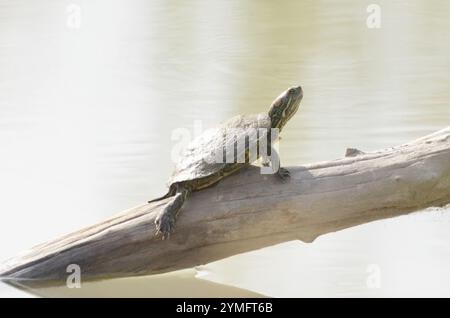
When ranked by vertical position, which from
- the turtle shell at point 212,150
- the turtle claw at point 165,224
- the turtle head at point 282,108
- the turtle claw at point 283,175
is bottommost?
the turtle claw at point 165,224

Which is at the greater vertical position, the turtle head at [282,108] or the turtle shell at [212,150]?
the turtle head at [282,108]

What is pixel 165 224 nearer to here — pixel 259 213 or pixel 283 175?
pixel 259 213

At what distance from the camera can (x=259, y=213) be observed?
4.63m

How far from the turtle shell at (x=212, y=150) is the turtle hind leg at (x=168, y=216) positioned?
102 millimetres

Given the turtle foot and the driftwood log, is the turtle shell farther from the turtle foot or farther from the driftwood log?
the turtle foot

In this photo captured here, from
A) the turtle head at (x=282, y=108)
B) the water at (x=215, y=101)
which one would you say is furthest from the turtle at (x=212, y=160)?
the water at (x=215, y=101)

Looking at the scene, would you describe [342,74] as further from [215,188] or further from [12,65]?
[215,188]

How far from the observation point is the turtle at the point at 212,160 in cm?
466

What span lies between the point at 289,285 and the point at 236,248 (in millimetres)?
307

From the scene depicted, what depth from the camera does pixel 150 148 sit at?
22.1ft

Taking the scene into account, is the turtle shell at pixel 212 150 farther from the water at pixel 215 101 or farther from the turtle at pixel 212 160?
the water at pixel 215 101

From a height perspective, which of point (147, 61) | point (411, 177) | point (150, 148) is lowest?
point (411, 177)

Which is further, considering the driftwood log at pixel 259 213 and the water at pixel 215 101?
the water at pixel 215 101
